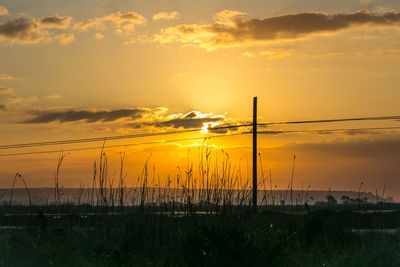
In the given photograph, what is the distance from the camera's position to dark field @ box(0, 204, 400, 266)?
8688mm

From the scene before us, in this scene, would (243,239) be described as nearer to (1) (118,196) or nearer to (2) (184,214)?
(2) (184,214)

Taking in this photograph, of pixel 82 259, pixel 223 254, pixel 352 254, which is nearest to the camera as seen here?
pixel 223 254

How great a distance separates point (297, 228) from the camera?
13.1m

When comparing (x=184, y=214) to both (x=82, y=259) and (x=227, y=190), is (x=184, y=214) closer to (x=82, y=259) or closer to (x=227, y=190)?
(x=227, y=190)

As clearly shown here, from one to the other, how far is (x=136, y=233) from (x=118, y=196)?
117 centimetres

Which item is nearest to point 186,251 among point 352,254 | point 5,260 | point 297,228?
point 5,260

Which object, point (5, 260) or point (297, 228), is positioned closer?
point (5, 260)

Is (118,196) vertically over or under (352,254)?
over

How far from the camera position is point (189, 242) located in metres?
8.74

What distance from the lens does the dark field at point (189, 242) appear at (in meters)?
8.69

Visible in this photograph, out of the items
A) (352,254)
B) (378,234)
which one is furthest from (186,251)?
(378,234)

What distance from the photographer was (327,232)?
13234 mm

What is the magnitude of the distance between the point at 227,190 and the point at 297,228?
205cm

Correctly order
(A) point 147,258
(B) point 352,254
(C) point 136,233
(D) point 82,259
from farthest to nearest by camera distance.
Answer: (C) point 136,233 < (B) point 352,254 < (A) point 147,258 < (D) point 82,259
